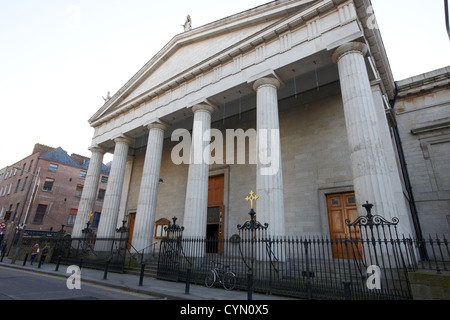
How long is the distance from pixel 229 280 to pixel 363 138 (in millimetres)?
7118

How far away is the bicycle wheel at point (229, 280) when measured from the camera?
9.05 meters

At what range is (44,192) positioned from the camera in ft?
107

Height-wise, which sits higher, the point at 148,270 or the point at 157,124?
the point at 157,124

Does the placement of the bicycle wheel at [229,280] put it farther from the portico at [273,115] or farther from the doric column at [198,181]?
the doric column at [198,181]

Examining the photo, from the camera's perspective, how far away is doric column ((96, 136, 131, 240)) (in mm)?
17234

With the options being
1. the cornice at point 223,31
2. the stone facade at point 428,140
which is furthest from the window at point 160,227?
the stone facade at point 428,140

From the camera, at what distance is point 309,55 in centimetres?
1148

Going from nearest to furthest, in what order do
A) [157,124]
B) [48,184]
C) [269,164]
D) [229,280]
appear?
[229,280]
[269,164]
[157,124]
[48,184]

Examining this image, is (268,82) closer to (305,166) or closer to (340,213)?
(305,166)

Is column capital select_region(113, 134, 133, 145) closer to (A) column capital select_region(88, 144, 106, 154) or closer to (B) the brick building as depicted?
(A) column capital select_region(88, 144, 106, 154)

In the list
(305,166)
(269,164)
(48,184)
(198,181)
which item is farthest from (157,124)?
A: (48,184)

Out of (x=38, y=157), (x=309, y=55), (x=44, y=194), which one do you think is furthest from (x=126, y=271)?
(x=38, y=157)

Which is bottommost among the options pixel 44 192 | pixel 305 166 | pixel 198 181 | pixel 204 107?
pixel 198 181

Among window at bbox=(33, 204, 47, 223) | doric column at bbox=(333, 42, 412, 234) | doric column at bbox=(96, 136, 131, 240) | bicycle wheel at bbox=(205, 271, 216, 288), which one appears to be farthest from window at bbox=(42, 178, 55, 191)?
doric column at bbox=(333, 42, 412, 234)
